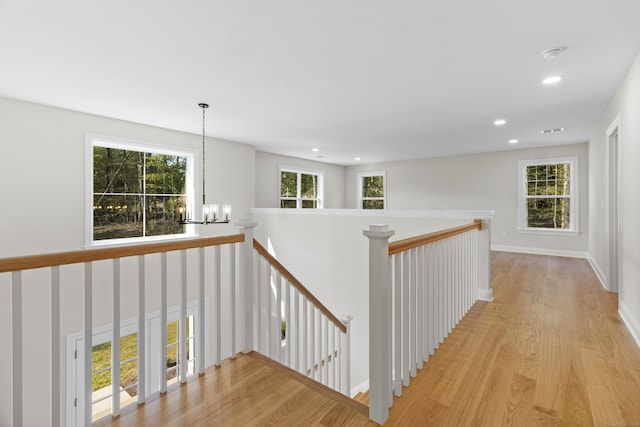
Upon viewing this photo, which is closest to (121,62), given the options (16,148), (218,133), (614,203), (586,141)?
(16,148)

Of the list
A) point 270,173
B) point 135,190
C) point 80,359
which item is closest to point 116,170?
point 135,190

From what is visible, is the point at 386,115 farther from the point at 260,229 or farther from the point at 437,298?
the point at 260,229

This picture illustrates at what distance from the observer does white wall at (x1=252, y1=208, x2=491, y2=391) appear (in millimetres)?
4957

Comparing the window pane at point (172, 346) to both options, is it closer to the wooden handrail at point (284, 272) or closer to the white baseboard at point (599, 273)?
the wooden handrail at point (284, 272)

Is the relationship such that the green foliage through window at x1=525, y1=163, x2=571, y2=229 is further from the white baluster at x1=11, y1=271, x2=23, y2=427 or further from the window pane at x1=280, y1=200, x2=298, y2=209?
the white baluster at x1=11, y1=271, x2=23, y2=427

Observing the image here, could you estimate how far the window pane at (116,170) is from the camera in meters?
4.47

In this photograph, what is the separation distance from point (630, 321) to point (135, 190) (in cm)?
608

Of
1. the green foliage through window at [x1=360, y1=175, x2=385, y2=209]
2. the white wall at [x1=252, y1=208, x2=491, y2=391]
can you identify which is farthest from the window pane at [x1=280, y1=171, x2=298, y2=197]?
the green foliage through window at [x1=360, y1=175, x2=385, y2=209]

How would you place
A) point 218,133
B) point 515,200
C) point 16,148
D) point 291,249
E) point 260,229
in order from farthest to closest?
point 515,200 < point 260,229 < point 291,249 < point 218,133 < point 16,148

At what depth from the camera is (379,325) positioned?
5.43ft

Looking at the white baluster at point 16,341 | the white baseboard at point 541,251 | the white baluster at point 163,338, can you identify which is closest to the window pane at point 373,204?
the white baseboard at point 541,251

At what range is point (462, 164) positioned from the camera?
25.0 ft

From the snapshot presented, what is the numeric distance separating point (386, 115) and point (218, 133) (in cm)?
282

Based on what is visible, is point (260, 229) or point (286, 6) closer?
point (286, 6)
